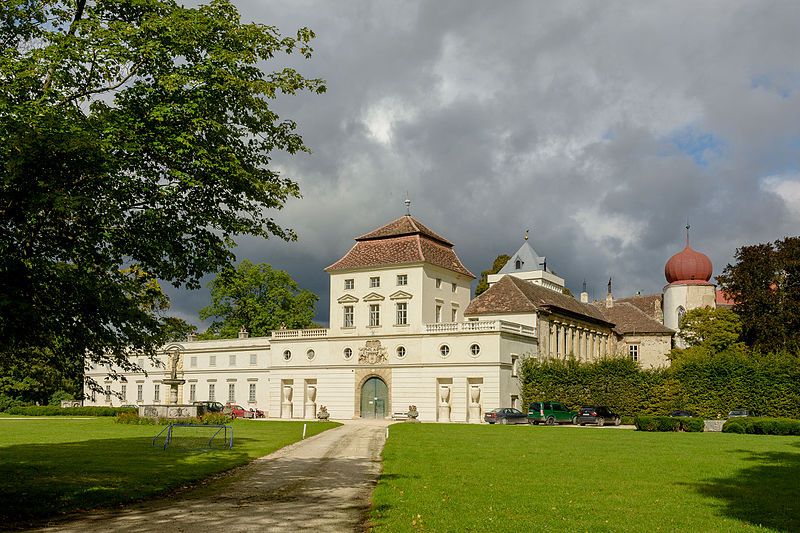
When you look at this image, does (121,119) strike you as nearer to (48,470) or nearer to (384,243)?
(48,470)

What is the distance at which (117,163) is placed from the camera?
44.2ft

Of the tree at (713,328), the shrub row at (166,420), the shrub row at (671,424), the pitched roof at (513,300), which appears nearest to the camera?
the shrub row at (166,420)

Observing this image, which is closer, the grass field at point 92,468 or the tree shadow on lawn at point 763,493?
the tree shadow on lawn at point 763,493

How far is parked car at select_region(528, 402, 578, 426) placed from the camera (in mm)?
50719

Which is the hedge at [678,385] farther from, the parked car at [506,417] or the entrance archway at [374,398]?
the entrance archway at [374,398]

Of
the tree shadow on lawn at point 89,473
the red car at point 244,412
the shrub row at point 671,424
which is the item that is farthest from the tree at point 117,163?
the red car at point 244,412

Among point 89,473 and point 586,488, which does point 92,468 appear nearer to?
point 89,473

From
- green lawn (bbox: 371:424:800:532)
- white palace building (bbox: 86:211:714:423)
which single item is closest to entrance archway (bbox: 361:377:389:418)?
white palace building (bbox: 86:211:714:423)

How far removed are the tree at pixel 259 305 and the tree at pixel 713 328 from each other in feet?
118

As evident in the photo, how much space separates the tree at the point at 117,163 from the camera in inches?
512

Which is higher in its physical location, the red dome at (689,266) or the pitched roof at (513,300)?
the red dome at (689,266)

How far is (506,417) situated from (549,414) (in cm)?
302

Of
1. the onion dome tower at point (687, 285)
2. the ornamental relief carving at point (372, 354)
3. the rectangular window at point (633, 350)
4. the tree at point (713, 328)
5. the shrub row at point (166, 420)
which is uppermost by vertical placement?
the onion dome tower at point (687, 285)

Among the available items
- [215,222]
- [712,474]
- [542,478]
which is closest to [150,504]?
[215,222]
